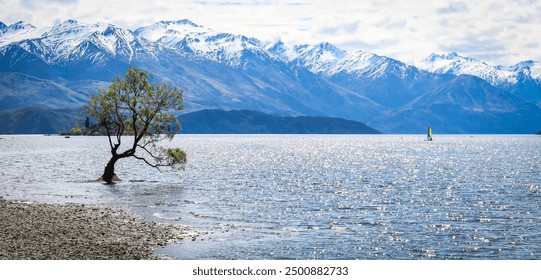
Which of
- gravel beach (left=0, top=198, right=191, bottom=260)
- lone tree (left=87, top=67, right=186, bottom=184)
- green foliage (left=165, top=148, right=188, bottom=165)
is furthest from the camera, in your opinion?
green foliage (left=165, top=148, right=188, bottom=165)

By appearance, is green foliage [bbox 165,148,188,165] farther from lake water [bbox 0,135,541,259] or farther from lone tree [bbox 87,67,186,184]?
lake water [bbox 0,135,541,259]

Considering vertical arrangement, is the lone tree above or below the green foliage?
above

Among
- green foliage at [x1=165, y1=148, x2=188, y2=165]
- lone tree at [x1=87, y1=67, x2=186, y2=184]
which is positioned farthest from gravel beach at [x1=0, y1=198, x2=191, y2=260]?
green foliage at [x1=165, y1=148, x2=188, y2=165]

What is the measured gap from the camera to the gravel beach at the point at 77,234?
3956 centimetres

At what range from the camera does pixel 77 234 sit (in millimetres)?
46625

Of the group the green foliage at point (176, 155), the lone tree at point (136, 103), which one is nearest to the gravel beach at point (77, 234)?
the lone tree at point (136, 103)

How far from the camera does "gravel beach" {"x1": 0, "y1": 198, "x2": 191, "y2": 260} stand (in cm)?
3956

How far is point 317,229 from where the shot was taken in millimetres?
55750

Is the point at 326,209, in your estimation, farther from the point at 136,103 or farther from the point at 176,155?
the point at 136,103

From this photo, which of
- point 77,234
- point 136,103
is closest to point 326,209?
point 77,234

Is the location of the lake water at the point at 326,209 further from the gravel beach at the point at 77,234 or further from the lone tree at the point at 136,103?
the lone tree at the point at 136,103
